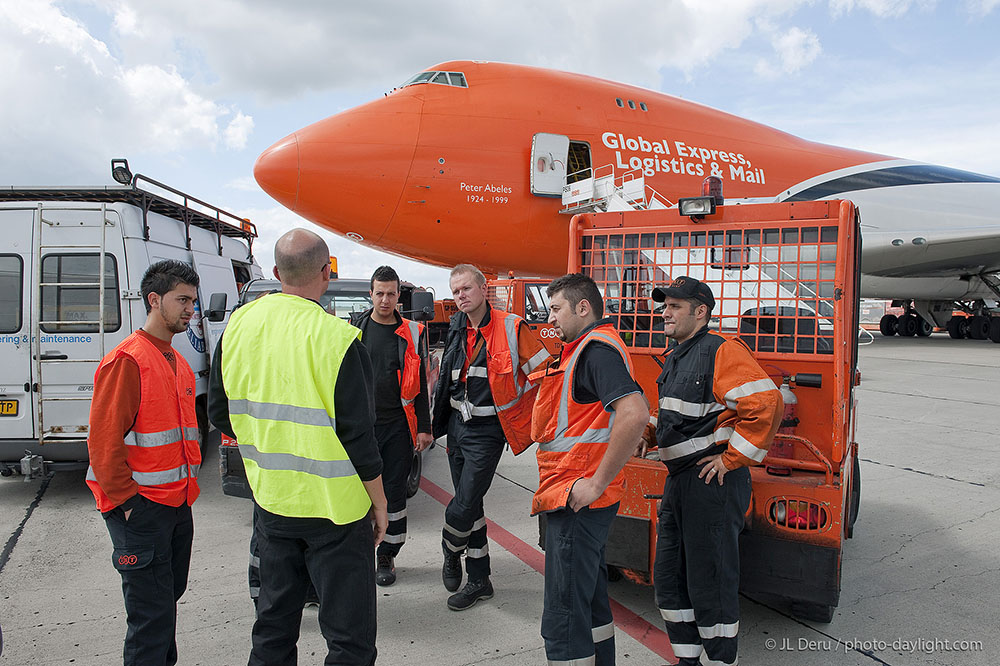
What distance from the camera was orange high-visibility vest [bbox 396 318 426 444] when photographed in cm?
410

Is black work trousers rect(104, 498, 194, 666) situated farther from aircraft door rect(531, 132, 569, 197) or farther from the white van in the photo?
aircraft door rect(531, 132, 569, 197)

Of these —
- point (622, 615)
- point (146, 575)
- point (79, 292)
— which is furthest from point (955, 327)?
point (146, 575)

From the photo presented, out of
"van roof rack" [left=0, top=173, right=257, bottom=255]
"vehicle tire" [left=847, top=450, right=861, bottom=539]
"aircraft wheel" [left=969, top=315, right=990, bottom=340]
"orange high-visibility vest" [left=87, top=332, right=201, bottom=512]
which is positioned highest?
"van roof rack" [left=0, top=173, right=257, bottom=255]

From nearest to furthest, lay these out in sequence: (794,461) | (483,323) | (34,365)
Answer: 1. (794,461)
2. (483,323)
3. (34,365)

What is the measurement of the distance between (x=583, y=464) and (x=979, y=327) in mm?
29447

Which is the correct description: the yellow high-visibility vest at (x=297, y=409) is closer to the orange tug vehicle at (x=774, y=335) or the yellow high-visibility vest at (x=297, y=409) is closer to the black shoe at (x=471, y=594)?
the black shoe at (x=471, y=594)

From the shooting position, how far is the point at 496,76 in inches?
419

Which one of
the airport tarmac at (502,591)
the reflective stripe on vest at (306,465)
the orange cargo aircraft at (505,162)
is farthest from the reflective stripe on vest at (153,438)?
the orange cargo aircraft at (505,162)

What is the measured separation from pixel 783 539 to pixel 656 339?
151cm

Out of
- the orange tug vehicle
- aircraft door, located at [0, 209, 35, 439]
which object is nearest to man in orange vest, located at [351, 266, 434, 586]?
the orange tug vehicle

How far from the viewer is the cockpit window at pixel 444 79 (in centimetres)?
1037

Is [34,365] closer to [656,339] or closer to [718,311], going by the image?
[656,339]

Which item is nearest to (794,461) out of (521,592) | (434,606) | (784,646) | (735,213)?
(784,646)

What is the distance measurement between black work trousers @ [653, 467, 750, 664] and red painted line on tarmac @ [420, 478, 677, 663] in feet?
1.06
